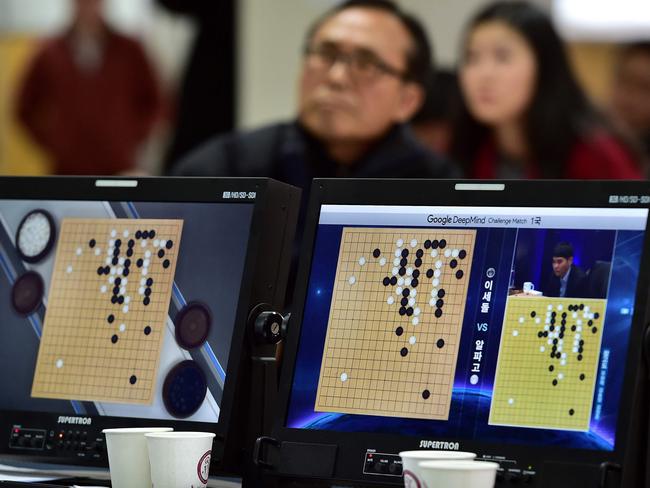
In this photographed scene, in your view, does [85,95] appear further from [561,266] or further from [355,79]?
[561,266]

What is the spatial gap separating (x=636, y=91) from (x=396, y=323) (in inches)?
120

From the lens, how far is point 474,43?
10.7ft

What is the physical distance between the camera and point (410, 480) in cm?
122

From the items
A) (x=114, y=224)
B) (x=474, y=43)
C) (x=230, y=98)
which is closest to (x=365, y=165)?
(x=474, y=43)

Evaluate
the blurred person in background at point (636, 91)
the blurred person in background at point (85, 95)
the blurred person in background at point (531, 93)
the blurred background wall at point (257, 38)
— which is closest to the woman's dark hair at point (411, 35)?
the blurred person in background at point (531, 93)

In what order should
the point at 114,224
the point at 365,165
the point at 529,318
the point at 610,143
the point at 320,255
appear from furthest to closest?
the point at 610,143, the point at 365,165, the point at 114,224, the point at 320,255, the point at 529,318

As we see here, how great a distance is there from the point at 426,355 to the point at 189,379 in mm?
283

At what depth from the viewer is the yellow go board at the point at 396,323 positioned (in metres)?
1.40

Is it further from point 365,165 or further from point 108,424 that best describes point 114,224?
point 365,165

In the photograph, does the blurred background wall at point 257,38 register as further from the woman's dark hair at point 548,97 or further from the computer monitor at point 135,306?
the computer monitor at point 135,306

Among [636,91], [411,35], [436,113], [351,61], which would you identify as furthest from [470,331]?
[636,91]

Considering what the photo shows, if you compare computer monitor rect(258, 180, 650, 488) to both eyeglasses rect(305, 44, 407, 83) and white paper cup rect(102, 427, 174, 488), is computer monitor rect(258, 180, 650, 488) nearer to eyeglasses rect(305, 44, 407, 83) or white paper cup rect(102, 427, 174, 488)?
white paper cup rect(102, 427, 174, 488)

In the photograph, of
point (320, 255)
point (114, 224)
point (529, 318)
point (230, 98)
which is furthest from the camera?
point (230, 98)

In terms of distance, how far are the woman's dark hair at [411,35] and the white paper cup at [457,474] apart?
1.60 m
